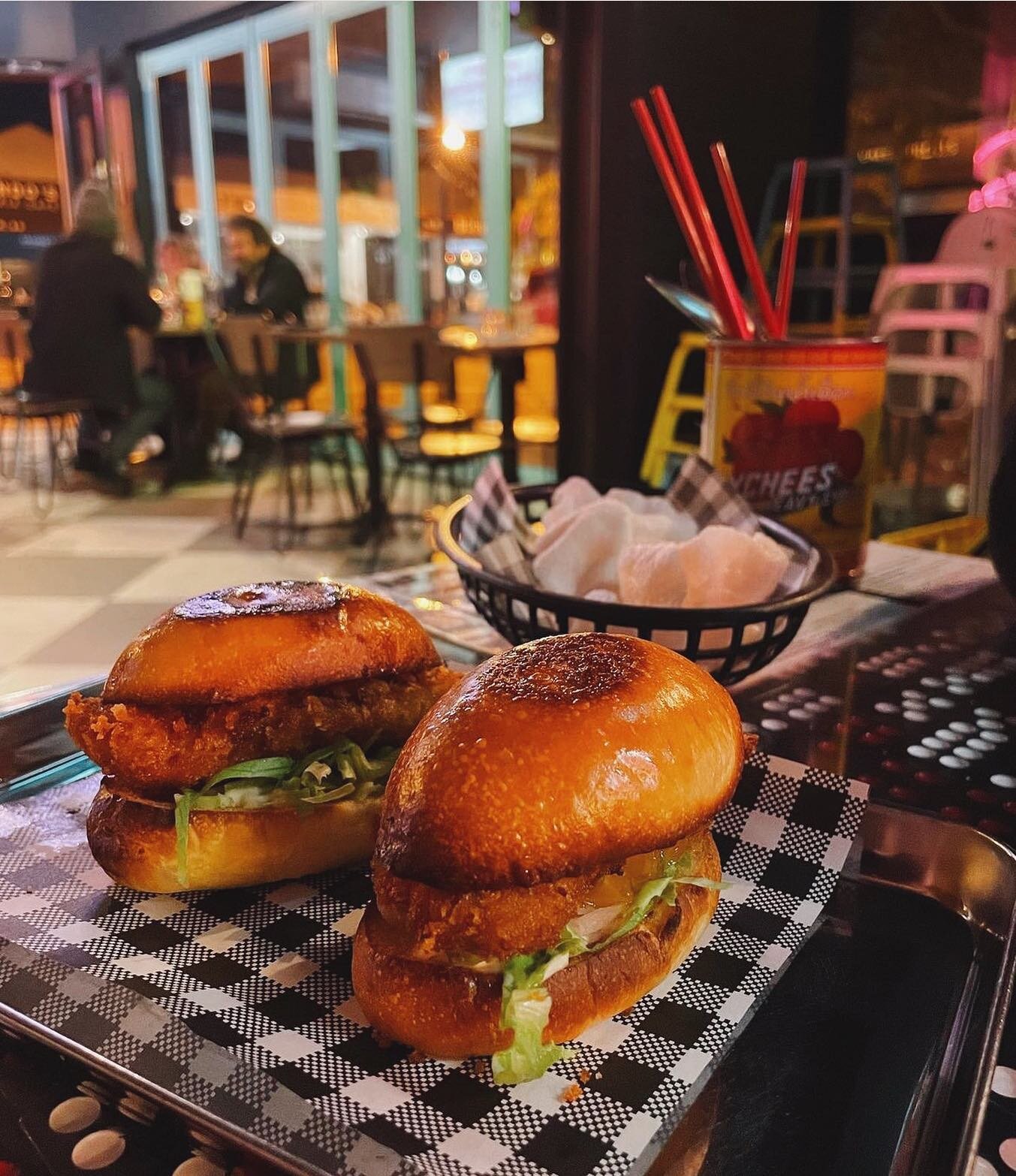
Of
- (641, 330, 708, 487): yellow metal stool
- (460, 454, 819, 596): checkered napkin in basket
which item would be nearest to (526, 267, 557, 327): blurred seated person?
(641, 330, 708, 487): yellow metal stool

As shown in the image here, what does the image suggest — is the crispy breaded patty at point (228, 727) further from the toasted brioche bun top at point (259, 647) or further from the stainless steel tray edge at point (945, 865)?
the stainless steel tray edge at point (945, 865)

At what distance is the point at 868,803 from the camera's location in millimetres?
796

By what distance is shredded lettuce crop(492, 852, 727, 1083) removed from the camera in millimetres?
562

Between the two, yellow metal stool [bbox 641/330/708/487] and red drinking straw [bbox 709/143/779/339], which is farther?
yellow metal stool [bbox 641/330/708/487]

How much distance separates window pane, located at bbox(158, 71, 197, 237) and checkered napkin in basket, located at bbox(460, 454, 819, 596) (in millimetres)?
10666

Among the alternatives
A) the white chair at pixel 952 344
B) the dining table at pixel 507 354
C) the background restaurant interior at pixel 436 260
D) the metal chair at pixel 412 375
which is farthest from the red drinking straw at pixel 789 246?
the dining table at pixel 507 354

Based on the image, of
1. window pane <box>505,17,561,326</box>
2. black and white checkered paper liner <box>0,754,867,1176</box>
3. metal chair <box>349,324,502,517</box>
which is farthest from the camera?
window pane <box>505,17,561,326</box>

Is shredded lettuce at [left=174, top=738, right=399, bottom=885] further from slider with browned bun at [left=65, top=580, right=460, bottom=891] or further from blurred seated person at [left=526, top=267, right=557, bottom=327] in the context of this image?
blurred seated person at [left=526, top=267, right=557, bottom=327]

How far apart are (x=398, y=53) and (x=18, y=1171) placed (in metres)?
8.85

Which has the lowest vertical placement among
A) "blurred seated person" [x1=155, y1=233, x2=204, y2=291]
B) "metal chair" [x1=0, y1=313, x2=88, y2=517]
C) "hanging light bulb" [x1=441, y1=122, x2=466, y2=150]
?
"metal chair" [x1=0, y1=313, x2=88, y2=517]

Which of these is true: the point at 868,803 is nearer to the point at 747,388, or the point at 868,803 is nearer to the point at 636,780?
the point at 636,780

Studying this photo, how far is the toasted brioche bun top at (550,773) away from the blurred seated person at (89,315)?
265 inches

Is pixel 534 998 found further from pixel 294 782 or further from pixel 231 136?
pixel 231 136

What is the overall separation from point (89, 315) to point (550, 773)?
6.82 m
